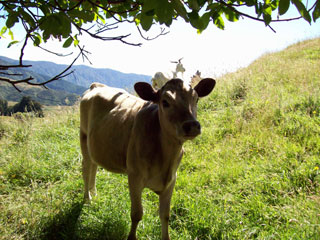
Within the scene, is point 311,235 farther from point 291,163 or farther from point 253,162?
point 253,162

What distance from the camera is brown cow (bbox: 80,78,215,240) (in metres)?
2.47

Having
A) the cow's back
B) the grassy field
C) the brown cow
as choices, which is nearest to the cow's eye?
the brown cow

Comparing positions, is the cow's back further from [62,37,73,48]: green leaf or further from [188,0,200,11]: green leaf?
[188,0,200,11]: green leaf

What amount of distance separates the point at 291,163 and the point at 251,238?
158 cm

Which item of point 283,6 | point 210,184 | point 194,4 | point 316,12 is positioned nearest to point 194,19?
point 194,4

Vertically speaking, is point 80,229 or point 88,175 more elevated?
point 88,175

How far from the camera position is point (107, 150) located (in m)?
3.34

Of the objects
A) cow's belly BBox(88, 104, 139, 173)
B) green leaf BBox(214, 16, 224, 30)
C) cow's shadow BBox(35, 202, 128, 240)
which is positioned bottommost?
cow's shadow BBox(35, 202, 128, 240)

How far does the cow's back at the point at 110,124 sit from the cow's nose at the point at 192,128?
108 cm

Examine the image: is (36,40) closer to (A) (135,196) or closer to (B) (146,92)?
(B) (146,92)

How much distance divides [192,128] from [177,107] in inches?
12.6

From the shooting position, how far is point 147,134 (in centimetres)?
285

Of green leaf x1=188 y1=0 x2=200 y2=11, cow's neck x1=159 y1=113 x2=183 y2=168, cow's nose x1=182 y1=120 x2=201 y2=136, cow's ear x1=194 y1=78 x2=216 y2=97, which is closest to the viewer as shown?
green leaf x1=188 y1=0 x2=200 y2=11

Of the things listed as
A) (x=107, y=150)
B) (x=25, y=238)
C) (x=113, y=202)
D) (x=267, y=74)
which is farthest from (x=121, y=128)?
(x=267, y=74)
